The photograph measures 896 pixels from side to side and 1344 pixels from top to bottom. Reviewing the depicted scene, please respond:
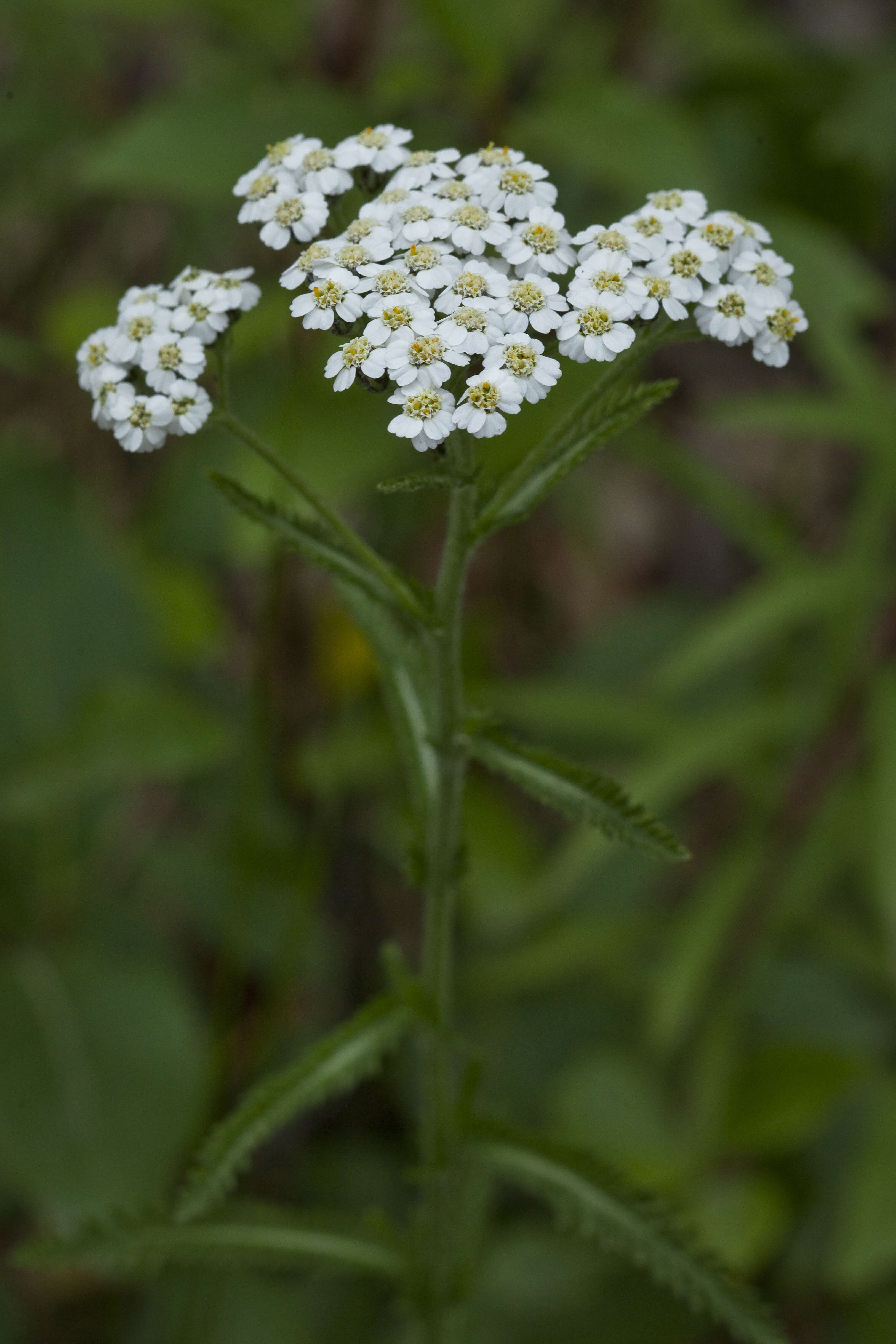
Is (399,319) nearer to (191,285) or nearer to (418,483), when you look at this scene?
(418,483)

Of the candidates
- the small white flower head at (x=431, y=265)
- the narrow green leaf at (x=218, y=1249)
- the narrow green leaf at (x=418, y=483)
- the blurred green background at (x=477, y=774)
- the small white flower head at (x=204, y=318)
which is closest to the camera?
the narrow green leaf at (x=418, y=483)

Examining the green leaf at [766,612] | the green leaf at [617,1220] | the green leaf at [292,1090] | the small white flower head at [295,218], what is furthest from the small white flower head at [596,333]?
the green leaf at [766,612]

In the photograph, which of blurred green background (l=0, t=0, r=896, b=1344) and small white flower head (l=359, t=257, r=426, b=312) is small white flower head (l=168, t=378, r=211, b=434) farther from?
blurred green background (l=0, t=0, r=896, b=1344)

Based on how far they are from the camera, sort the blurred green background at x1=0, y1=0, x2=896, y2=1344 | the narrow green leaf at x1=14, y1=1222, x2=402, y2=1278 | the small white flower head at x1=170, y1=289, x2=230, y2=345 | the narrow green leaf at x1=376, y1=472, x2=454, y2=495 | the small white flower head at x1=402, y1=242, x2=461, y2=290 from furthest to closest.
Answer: the blurred green background at x1=0, y1=0, x2=896, y2=1344, the narrow green leaf at x1=14, y1=1222, x2=402, y2=1278, the small white flower head at x1=170, y1=289, x2=230, y2=345, the small white flower head at x1=402, y1=242, x2=461, y2=290, the narrow green leaf at x1=376, y1=472, x2=454, y2=495

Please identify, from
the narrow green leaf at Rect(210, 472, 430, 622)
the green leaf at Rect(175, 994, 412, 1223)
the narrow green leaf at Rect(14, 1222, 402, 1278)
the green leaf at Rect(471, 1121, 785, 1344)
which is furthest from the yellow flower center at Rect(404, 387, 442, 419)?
the narrow green leaf at Rect(14, 1222, 402, 1278)

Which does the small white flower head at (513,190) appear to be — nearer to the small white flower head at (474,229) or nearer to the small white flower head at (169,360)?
the small white flower head at (474,229)

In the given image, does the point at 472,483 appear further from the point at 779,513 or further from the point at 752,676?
the point at 752,676

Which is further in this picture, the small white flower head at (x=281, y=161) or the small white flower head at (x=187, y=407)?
the small white flower head at (x=281, y=161)
